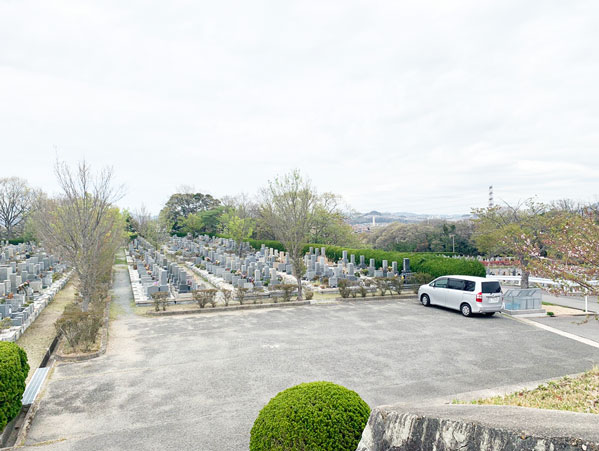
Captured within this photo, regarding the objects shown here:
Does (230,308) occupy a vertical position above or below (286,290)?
below

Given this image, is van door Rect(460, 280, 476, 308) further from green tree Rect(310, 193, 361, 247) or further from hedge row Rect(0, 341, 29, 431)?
green tree Rect(310, 193, 361, 247)

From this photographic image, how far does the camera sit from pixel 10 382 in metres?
5.73

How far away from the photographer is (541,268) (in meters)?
7.46

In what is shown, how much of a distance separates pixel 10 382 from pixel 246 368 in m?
4.42

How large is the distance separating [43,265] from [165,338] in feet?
62.5

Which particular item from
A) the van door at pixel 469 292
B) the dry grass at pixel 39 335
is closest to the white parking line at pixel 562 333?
the van door at pixel 469 292

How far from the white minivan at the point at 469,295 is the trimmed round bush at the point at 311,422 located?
11.2 meters

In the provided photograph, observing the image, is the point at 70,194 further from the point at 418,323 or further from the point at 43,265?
the point at 43,265

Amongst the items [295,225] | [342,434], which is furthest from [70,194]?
[342,434]

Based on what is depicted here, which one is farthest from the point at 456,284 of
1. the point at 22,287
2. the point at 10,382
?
the point at 22,287

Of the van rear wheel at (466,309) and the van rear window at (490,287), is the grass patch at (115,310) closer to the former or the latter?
the van rear wheel at (466,309)

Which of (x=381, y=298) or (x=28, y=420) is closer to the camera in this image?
(x=28, y=420)

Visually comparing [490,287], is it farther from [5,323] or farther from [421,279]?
[5,323]

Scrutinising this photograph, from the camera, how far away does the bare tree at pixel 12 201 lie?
200 ft
